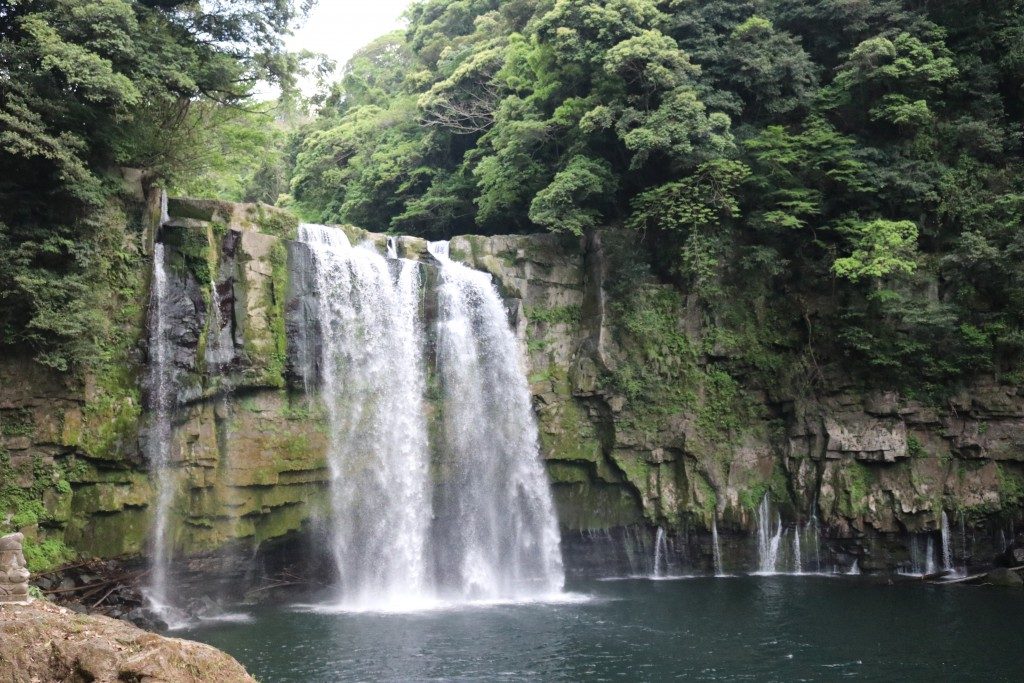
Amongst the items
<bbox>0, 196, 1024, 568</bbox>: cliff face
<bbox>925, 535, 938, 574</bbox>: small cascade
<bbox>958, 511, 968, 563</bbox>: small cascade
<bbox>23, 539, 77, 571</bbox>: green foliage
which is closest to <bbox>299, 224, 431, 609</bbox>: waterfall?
<bbox>0, 196, 1024, 568</bbox>: cliff face

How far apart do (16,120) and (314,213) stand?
65.3 feet

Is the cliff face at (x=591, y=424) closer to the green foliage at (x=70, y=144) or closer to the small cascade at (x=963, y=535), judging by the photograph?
the small cascade at (x=963, y=535)

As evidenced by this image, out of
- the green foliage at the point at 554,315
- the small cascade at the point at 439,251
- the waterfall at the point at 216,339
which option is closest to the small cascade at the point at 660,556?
the green foliage at the point at 554,315

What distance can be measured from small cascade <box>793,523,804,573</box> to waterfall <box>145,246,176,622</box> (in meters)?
16.3

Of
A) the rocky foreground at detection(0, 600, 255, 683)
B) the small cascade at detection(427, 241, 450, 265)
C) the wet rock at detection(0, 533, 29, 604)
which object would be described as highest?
the small cascade at detection(427, 241, 450, 265)

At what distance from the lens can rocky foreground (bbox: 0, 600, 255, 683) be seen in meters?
8.69

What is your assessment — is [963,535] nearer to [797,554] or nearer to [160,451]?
[797,554]

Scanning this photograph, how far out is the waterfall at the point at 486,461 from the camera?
877 inches

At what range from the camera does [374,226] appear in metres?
33.2

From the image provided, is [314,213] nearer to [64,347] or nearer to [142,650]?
[64,347]

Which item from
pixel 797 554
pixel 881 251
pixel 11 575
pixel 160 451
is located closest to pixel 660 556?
pixel 797 554

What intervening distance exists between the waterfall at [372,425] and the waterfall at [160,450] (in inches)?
145

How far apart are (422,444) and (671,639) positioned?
8.10 m

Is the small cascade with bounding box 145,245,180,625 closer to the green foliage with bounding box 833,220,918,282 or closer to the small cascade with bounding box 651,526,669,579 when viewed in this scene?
the small cascade with bounding box 651,526,669,579
